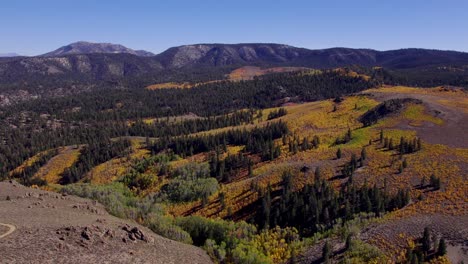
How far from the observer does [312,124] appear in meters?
131

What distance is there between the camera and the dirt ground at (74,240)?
35750 mm

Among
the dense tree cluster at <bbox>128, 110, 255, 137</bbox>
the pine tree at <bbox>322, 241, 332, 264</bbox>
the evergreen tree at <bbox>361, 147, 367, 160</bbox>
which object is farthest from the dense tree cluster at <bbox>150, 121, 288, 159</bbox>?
the pine tree at <bbox>322, 241, 332, 264</bbox>

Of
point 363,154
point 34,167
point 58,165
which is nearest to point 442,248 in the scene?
point 363,154

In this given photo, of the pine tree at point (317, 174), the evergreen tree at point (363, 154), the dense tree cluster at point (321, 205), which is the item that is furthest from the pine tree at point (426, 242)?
the evergreen tree at point (363, 154)

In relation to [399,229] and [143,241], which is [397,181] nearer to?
[399,229]

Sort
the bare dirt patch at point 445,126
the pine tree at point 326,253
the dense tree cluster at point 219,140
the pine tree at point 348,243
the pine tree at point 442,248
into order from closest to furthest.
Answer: the pine tree at point 326,253, the pine tree at point 442,248, the pine tree at point 348,243, the bare dirt patch at point 445,126, the dense tree cluster at point 219,140

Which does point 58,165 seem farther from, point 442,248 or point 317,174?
point 442,248

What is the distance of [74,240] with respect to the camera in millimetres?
38781

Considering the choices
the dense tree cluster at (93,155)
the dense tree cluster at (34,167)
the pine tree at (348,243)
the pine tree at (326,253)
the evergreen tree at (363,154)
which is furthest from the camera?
the dense tree cluster at (34,167)

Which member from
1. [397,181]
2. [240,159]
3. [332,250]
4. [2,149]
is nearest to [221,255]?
[332,250]

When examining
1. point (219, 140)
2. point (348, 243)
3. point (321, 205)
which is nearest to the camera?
point (348, 243)

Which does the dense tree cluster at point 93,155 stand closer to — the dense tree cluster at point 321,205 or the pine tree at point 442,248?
the dense tree cluster at point 321,205

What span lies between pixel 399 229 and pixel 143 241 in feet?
105

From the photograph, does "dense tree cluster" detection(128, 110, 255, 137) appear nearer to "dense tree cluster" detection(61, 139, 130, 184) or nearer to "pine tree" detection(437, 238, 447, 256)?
"dense tree cluster" detection(61, 139, 130, 184)
